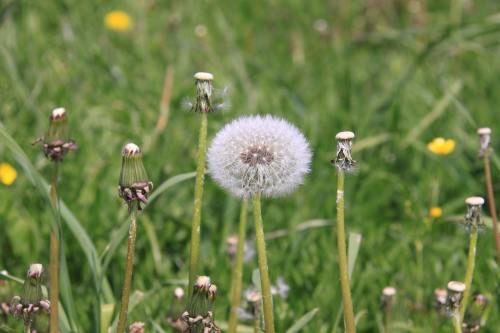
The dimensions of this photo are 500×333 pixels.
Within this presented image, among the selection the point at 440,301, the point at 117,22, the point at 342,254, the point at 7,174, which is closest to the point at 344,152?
the point at 342,254

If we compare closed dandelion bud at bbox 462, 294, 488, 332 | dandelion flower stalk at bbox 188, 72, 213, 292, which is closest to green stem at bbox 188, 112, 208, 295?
dandelion flower stalk at bbox 188, 72, 213, 292

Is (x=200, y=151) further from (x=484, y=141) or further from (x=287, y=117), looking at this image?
(x=287, y=117)

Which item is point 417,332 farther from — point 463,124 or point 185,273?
point 463,124

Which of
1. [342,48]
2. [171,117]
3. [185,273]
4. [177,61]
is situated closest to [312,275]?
[185,273]

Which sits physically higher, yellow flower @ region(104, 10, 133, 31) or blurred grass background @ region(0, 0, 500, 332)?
yellow flower @ region(104, 10, 133, 31)

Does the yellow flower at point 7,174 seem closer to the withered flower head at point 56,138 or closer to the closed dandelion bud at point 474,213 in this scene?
the withered flower head at point 56,138

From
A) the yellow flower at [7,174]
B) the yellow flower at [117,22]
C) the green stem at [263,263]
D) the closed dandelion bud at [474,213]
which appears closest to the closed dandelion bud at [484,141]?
the closed dandelion bud at [474,213]

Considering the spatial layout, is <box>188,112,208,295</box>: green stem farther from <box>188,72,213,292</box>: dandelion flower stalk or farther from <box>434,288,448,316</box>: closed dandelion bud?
<box>434,288,448,316</box>: closed dandelion bud
